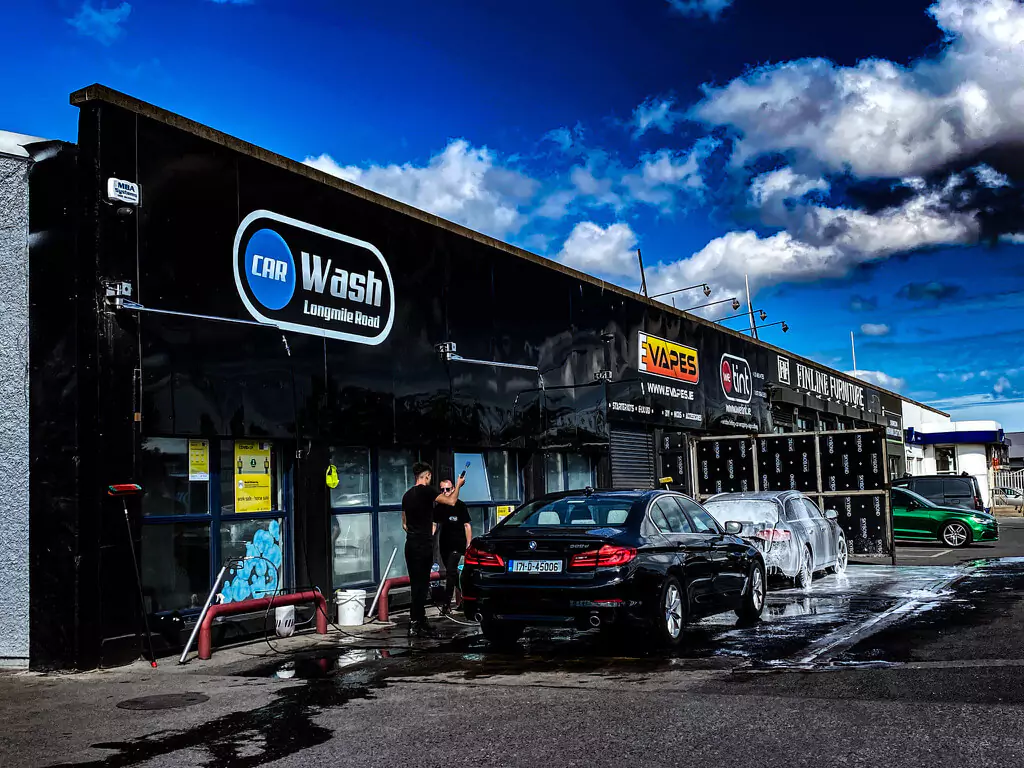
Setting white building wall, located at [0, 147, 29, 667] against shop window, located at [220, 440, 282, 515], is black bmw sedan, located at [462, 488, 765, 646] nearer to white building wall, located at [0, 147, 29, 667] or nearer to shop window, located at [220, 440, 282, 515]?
shop window, located at [220, 440, 282, 515]

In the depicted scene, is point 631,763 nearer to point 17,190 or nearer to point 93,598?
point 93,598

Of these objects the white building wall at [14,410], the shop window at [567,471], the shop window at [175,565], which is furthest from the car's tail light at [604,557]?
the shop window at [567,471]

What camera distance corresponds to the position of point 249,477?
37.9 feet

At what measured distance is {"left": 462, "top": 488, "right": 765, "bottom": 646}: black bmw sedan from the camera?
29.8 ft

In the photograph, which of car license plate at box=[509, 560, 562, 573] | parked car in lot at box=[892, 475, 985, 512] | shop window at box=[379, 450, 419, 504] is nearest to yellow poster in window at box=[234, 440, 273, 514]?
shop window at box=[379, 450, 419, 504]

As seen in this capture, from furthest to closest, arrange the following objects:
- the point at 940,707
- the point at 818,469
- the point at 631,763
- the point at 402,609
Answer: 1. the point at 818,469
2. the point at 402,609
3. the point at 940,707
4. the point at 631,763

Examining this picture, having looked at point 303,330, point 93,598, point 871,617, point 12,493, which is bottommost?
point 871,617

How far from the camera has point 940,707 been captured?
253 inches

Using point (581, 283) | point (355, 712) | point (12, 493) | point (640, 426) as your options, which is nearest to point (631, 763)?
point (355, 712)

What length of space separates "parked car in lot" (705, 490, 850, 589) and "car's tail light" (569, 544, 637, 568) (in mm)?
5599

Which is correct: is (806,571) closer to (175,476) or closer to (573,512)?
(573,512)

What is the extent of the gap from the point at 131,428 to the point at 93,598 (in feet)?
5.24

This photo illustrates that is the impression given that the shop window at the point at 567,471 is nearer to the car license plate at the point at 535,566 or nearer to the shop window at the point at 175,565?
the shop window at the point at 175,565

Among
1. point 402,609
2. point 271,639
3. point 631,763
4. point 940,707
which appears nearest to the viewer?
point 631,763
